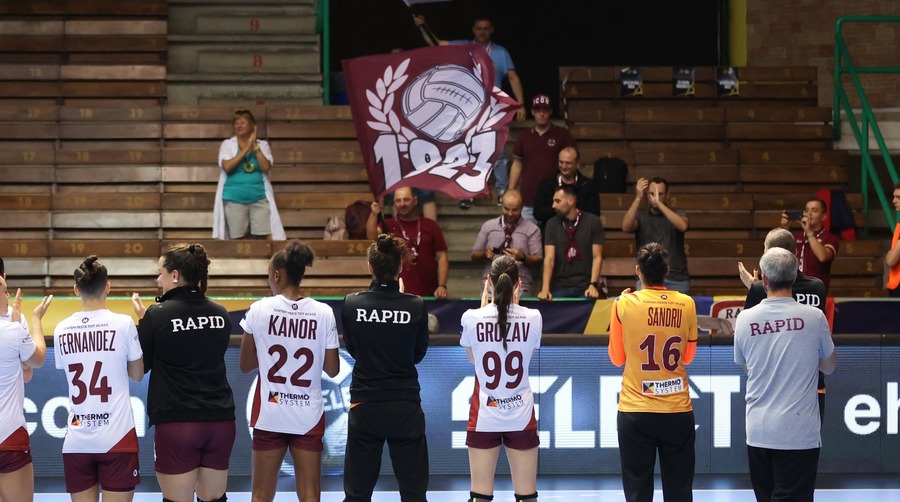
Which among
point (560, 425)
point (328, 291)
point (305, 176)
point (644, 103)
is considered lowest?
point (560, 425)

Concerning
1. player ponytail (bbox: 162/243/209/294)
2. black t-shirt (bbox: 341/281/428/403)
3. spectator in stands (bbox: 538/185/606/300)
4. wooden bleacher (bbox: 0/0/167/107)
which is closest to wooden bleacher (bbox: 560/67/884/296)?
spectator in stands (bbox: 538/185/606/300)

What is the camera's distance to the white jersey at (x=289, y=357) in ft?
22.0

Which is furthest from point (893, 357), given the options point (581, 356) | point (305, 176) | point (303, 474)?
point (305, 176)

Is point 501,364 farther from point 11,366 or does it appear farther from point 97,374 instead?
point 11,366

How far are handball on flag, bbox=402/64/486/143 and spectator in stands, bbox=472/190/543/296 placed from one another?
1.21 m

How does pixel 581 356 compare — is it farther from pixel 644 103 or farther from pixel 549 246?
pixel 644 103

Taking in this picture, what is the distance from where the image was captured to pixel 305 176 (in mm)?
14008

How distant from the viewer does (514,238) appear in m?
10.7

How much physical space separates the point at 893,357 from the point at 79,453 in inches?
247

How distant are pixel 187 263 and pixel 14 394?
120 cm

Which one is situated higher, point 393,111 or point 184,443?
point 393,111

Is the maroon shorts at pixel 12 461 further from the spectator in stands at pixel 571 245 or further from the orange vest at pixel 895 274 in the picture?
the orange vest at pixel 895 274

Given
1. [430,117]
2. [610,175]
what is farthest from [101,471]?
[610,175]

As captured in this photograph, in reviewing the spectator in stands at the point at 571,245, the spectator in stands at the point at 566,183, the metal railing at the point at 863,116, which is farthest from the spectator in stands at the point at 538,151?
the metal railing at the point at 863,116
